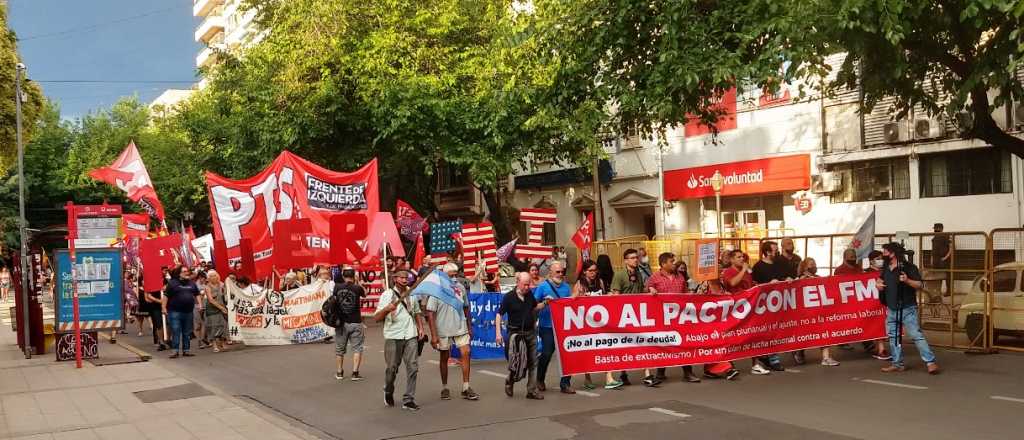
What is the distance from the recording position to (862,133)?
2344 centimetres

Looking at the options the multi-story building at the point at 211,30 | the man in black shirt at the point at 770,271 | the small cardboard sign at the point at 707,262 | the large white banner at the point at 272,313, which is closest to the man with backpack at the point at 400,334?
the man in black shirt at the point at 770,271

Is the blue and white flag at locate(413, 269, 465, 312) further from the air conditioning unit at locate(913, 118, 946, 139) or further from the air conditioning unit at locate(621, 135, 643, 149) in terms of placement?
the air conditioning unit at locate(621, 135, 643, 149)

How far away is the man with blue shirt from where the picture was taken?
11.6 m

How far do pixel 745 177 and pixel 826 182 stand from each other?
2.64 m

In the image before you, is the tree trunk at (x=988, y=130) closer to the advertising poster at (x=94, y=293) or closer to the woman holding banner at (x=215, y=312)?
the woman holding banner at (x=215, y=312)

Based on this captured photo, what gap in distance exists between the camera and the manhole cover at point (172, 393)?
40.5ft

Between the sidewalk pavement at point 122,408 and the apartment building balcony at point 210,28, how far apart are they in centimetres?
6486

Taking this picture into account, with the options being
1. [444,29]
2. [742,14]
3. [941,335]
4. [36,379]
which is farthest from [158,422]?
[444,29]

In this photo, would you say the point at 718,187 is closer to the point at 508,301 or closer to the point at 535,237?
the point at 535,237

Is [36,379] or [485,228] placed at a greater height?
[485,228]

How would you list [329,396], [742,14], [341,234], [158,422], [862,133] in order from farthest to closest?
[862,133]
[341,234]
[742,14]
[329,396]
[158,422]

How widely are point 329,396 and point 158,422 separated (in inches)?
89.7

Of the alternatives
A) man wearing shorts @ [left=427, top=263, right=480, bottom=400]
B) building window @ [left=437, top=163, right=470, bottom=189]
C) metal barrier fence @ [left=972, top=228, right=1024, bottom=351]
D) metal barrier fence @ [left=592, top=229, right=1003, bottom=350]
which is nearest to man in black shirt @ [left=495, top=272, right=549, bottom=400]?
man wearing shorts @ [left=427, top=263, right=480, bottom=400]

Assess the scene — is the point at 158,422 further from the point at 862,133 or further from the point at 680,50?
the point at 862,133
